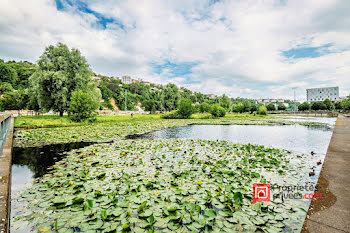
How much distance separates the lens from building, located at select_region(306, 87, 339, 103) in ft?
400

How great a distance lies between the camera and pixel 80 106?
22.4 meters

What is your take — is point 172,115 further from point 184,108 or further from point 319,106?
point 319,106

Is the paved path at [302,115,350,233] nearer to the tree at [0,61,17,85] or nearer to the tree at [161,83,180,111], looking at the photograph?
the tree at [161,83,180,111]

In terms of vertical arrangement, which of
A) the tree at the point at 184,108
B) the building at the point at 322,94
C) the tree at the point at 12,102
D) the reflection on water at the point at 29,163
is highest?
the building at the point at 322,94

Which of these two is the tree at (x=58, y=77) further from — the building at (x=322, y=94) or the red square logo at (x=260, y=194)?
the building at (x=322, y=94)

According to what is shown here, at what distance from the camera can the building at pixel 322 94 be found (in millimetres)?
122000

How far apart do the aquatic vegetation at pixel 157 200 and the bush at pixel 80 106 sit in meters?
18.2

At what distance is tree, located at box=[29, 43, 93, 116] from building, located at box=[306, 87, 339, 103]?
156 m

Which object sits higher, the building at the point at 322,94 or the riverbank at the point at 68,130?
the building at the point at 322,94

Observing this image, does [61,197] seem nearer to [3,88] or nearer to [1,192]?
[1,192]

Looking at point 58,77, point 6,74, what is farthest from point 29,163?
point 6,74

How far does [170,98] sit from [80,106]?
34015mm

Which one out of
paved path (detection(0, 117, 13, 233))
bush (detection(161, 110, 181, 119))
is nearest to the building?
bush (detection(161, 110, 181, 119))

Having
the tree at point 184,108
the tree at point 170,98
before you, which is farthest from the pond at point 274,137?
the tree at point 170,98
